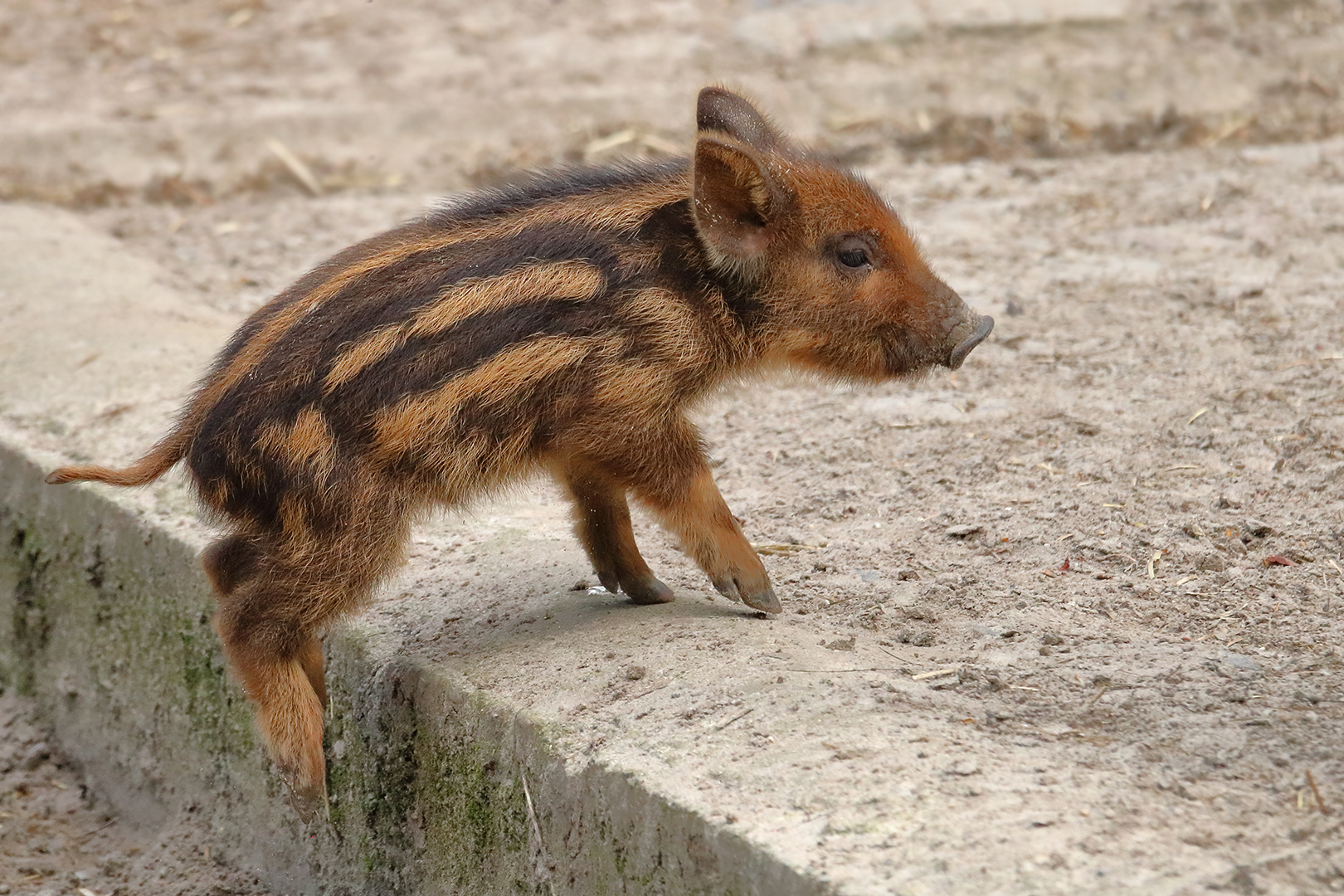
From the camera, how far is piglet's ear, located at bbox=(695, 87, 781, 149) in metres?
4.25

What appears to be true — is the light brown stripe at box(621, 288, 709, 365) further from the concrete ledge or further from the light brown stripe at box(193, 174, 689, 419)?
the concrete ledge

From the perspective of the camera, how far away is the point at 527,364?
3705mm

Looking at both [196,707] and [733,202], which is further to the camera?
[196,707]

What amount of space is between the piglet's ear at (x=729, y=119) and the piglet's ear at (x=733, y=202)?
0.32 meters

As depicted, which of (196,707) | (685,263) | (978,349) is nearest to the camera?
(685,263)

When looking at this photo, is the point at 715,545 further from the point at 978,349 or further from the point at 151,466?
the point at 978,349

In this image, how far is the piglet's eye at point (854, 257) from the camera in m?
4.11

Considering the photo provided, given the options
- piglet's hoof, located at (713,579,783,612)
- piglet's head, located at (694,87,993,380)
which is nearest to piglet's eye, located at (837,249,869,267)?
piglet's head, located at (694,87,993,380)

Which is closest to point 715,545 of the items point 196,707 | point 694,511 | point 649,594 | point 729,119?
point 694,511

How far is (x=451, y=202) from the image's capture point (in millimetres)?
4266

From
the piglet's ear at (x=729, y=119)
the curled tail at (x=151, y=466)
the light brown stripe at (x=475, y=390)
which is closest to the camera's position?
the light brown stripe at (x=475, y=390)

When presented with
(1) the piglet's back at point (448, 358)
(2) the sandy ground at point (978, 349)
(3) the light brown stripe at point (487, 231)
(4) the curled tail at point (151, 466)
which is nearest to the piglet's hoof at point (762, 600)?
(2) the sandy ground at point (978, 349)

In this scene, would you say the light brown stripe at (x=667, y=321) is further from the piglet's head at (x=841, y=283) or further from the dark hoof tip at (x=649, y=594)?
the dark hoof tip at (x=649, y=594)

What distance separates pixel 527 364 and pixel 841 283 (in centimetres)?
93
